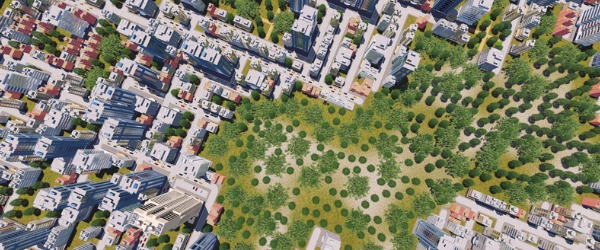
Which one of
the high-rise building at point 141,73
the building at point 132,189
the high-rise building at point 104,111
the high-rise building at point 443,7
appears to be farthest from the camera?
the high-rise building at point 443,7

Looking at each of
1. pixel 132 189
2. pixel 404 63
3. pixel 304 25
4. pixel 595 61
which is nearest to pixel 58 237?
pixel 132 189

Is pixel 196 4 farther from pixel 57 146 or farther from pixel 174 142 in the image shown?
pixel 57 146

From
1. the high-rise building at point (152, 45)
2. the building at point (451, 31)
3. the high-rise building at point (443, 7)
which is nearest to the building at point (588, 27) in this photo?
the building at point (451, 31)

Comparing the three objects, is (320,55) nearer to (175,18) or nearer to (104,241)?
(175,18)

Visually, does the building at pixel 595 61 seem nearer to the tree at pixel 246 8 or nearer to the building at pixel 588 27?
the building at pixel 588 27

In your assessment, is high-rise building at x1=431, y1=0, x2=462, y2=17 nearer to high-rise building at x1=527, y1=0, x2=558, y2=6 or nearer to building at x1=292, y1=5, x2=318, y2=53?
high-rise building at x1=527, y1=0, x2=558, y2=6

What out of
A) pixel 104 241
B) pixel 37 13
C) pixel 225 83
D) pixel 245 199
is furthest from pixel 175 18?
pixel 104 241
